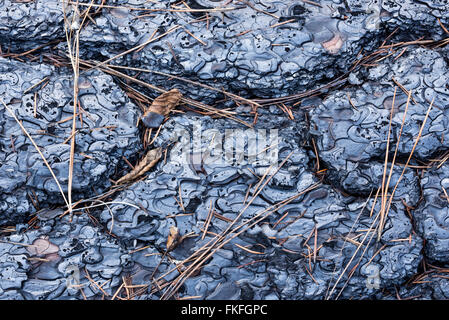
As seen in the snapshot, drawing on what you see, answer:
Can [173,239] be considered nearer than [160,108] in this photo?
Yes

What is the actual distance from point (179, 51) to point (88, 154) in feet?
2.23

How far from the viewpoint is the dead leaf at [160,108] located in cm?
208

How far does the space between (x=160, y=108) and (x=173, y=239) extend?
2.16 feet

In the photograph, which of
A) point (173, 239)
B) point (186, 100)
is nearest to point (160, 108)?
point (186, 100)

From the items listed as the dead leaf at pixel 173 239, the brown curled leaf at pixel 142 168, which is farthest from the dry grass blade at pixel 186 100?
the dead leaf at pixel 173 239

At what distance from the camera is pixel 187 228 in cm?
196

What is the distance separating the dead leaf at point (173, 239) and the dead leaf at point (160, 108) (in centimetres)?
53

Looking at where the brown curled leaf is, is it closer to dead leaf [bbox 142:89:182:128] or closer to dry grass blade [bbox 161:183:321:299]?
Answer: dead leaf [bbox 142:89:182:128]

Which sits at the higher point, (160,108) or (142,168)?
(160,108)

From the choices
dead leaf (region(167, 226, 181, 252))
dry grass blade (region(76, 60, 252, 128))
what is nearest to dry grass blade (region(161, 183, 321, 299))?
dead leaf (region(167, 226, 181, 252))

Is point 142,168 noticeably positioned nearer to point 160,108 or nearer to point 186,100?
point 160,108

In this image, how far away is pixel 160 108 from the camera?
2.11m

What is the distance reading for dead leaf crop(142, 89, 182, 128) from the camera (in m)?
2.08

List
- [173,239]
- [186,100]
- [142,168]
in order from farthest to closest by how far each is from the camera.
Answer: [186,100] → [142,168] → [173,239]
